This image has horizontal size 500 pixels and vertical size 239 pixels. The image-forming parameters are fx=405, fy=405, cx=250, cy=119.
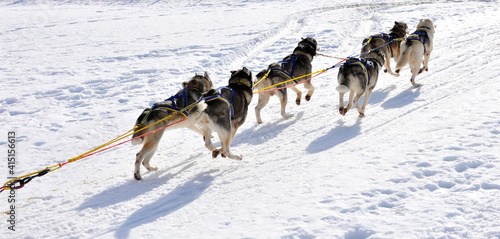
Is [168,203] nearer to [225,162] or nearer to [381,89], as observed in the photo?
[225,162]

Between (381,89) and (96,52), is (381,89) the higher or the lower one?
the lower one

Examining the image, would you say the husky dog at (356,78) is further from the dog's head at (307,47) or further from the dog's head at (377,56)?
the dog's head at (307,47)

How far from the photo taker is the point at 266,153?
589cm

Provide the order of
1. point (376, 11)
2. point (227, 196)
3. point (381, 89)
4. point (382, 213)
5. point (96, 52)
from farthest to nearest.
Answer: point (376, 11) → point (96, 52) → point (381, 89) → point (227, 196) → point (382, 213)

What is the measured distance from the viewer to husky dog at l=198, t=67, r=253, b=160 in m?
5.47

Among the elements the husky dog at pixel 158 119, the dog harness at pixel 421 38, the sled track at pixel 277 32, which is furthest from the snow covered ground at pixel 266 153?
the dog harness at pixel 421 38

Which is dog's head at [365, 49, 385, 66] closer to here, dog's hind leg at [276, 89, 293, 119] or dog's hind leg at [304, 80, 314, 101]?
dog's hind leg at [304, 80, 314, 101]

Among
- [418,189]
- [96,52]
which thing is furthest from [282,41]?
[418,189]

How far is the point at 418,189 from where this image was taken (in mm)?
3732

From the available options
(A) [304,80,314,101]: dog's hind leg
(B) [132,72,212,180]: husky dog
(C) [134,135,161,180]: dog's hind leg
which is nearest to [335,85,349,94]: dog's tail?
(A) [304,80,314,101]: dog's hind leg

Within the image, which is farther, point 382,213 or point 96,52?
point 96,52

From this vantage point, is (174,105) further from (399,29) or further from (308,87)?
(399,29)

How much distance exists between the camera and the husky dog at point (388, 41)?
8.20m

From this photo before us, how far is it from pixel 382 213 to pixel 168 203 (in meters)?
2.33
